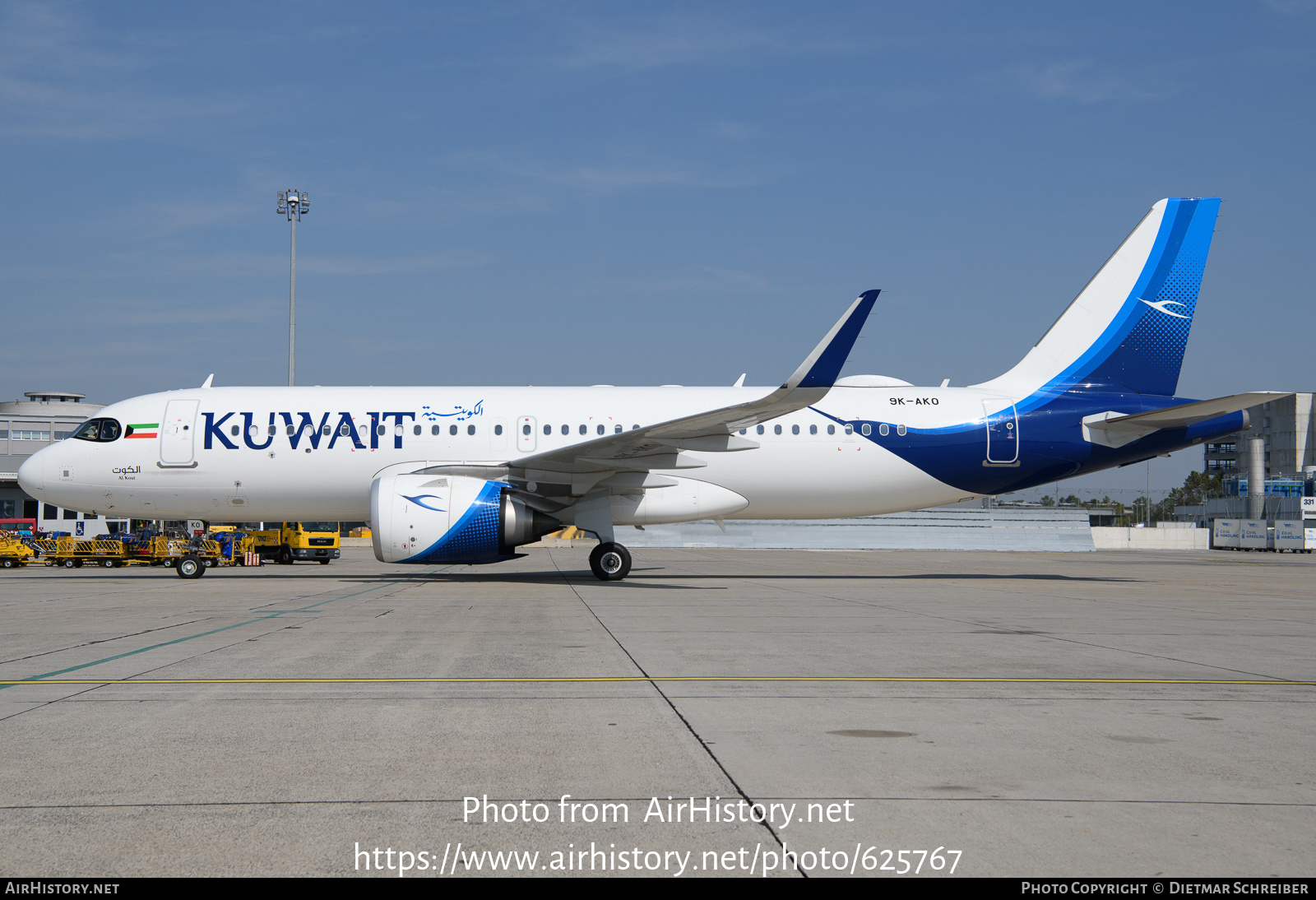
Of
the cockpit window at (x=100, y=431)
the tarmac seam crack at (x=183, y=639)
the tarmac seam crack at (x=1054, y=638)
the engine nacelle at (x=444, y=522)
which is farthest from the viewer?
the cockpit window at (x=100, y=431)

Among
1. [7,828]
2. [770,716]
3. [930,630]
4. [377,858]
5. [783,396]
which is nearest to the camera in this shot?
[377,858]

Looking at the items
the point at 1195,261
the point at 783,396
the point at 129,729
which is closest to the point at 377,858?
the point at 129,729

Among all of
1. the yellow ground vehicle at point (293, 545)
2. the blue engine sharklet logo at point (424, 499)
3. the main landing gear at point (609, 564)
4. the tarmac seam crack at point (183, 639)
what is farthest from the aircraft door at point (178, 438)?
the yellow ground vehicle at point (293, 545)

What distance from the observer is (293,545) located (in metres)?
35.1

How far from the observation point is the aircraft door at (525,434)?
20797 millimetres

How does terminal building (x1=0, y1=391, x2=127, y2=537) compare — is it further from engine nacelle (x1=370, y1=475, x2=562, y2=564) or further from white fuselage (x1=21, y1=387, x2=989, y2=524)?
engine nacelle (x1=370, y1=475, x2=562, y2=564)

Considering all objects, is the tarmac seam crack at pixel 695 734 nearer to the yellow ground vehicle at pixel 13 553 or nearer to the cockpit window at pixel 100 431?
the cockpit window at pixel 100 431

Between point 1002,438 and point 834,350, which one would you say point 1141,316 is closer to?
point 1002,438

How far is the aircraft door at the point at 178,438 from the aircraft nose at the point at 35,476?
2.66 metres

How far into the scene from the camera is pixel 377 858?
3529 millimetres

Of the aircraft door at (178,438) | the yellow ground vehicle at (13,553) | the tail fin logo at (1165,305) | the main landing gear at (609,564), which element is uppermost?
the tail fin logo at (1165,305)

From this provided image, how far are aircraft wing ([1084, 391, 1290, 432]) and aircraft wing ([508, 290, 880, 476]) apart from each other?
832 cm

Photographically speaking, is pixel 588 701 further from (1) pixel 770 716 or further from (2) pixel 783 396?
(2) pixel 783 396
